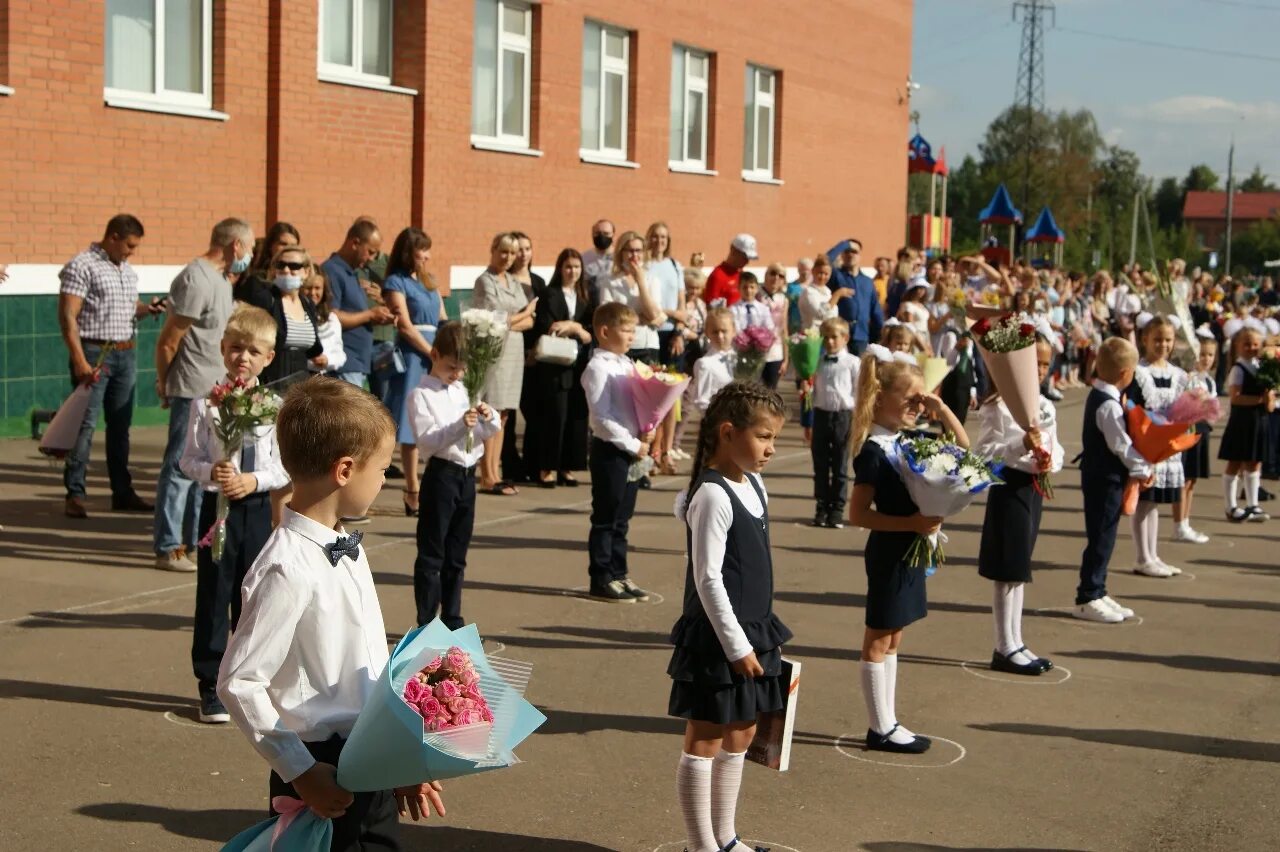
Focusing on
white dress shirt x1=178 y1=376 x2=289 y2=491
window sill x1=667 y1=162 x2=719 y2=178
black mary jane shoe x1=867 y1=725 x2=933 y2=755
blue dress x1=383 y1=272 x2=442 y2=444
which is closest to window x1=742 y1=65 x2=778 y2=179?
window sill x1=667 y1=162 x2=719 y2=178

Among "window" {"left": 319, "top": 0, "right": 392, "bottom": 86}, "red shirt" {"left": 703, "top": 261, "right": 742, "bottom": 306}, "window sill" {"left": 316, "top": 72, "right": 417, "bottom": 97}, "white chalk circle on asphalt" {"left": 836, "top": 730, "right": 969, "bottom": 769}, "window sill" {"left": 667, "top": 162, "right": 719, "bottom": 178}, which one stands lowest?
"white chalk circle on asphalt" {"left": 836, "top": 730, "right": 969, "bottom": 769}

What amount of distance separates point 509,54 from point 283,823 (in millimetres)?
19207

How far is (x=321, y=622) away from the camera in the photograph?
3686 mm

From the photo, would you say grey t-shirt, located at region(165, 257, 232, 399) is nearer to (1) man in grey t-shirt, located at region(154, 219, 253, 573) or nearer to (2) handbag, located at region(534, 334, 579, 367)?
(1) man in grey t-shirt, located at region(154, 219, 253, 573)

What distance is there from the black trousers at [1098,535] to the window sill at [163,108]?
10432 mm

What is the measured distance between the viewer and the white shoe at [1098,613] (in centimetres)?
963

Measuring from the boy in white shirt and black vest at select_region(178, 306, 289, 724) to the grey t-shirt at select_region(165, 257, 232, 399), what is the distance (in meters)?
2.85

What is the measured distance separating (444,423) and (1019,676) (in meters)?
3.23

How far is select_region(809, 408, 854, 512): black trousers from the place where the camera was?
12.6m

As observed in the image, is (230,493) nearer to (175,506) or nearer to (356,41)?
(175,506)

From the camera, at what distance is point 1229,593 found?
10.7 m

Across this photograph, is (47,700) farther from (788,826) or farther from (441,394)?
(788,826)

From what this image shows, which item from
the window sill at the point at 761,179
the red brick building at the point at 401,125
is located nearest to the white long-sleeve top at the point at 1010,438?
the red brick building at the point at 401,125

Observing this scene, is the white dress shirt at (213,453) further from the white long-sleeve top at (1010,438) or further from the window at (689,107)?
the window at (689,107)
